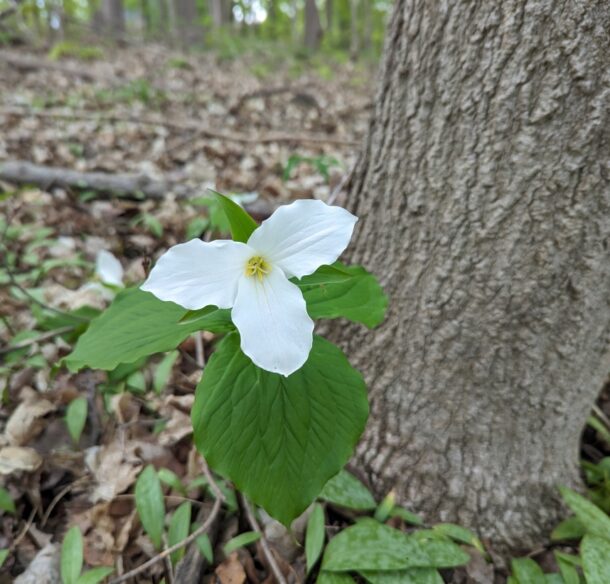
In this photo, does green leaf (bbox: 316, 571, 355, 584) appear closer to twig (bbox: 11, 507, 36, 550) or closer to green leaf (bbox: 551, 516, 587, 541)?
green leaf (bbox: 551, 516, 587, 541)

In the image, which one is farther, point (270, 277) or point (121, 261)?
point (121, 261)

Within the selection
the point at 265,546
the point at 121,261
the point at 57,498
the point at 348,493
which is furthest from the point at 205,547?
the point at 121,261

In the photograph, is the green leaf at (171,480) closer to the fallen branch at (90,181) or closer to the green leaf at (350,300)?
the green leaf at (350,300)

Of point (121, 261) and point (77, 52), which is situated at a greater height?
point (77, 52)

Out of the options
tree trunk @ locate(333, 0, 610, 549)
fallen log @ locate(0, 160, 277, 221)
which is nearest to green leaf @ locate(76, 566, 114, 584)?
tree trunk @ locate(333, 0, 610, 549)

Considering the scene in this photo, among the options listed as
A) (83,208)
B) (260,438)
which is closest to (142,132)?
(83,208)

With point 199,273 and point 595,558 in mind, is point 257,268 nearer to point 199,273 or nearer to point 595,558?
point 199,273

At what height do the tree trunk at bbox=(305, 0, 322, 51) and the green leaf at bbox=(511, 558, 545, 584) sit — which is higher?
the tree trunk at bbox=(305, 0, 322, 51)
